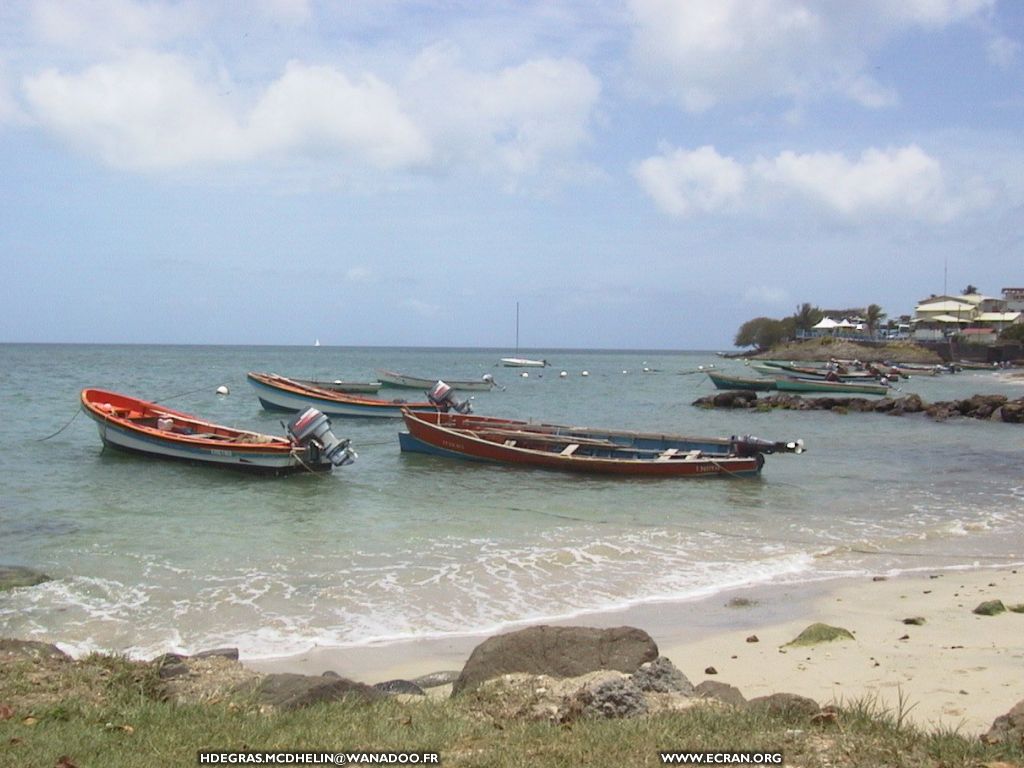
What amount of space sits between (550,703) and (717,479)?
51.1 ft

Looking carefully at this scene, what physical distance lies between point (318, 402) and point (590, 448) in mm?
16848

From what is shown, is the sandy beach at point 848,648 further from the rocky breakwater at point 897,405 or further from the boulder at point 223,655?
the rocky breakwater at point 897,405

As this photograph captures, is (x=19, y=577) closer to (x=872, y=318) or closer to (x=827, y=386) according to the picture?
(x=827, y=386)

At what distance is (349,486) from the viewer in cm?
1983

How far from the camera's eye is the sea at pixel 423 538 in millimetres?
10078

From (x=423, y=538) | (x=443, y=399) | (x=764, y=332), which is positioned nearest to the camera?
(x=423, y=538)

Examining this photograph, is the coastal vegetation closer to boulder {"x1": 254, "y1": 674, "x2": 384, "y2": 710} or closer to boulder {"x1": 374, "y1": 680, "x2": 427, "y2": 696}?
boulder {"x1": 254, "y1": 674, "x2": 384, "y2": 710}

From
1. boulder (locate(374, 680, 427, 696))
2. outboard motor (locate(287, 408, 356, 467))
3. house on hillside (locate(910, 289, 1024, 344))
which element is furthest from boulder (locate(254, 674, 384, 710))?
house on hillside (locate(910, 289, 1024, 344))

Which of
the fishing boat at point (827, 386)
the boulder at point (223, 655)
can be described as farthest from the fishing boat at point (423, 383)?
the boulder at point (223, 655)

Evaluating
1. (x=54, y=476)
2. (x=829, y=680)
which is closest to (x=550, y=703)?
(x=829, y=680)

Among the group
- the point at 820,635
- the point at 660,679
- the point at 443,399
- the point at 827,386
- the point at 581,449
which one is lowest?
the point at 820,635

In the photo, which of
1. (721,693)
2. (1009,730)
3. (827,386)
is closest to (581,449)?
(721,693)

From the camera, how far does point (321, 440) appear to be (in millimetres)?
20344

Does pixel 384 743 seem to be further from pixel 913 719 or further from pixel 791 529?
pixel 791 529
